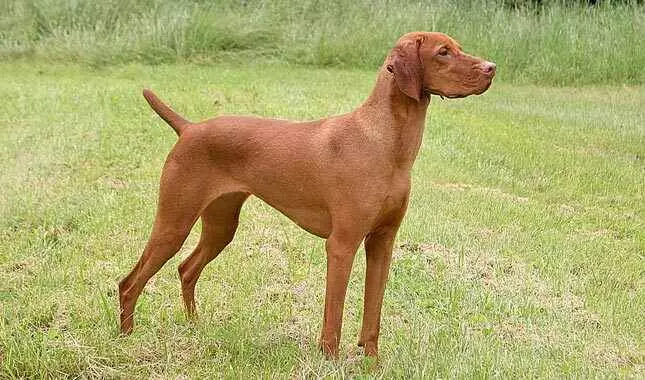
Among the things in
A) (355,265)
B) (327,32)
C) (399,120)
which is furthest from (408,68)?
(327,32)

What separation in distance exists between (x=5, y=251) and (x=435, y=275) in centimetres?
268

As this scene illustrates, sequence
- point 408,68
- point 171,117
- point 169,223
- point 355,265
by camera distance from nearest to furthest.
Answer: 1. point 408,68
2. point 169,223
3. point 171,117
4. point 355,265

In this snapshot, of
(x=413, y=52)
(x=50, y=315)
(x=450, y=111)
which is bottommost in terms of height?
(x=450, y=111)

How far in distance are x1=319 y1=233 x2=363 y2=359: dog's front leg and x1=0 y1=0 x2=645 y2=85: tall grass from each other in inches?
442

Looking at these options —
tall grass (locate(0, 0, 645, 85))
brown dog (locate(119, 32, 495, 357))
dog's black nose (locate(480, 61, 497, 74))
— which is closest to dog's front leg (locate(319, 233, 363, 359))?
brown dog (locate(119, 32, 495, 357))

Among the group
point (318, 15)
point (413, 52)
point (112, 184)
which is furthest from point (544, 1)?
point (413, 52)

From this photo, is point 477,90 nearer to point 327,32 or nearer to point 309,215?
point 309,215

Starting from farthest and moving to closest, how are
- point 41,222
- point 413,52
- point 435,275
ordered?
point 41,222 → point 435,275 → point 413,52

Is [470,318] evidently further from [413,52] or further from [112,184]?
[112,184]

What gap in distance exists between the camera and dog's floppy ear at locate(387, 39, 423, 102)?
350cm

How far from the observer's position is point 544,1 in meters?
16.8

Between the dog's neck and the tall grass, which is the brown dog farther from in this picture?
the tall grass

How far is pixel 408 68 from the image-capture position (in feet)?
11.5

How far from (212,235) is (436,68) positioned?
4.77ft
